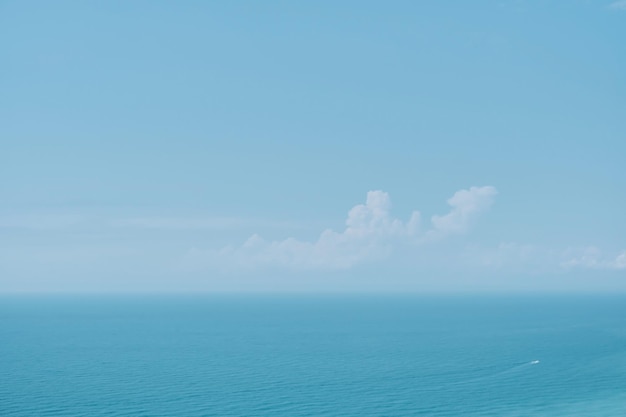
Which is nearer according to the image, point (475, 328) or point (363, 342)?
point (363, 342)

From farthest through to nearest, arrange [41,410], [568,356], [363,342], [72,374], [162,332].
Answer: [162,332]
[363,342]
[568,356]
[72,374]
[41,410]

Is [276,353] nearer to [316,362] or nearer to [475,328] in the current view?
[316,362]

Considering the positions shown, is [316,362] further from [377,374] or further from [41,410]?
[41,410]

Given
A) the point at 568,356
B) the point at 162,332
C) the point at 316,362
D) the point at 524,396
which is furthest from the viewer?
the point at 162,332

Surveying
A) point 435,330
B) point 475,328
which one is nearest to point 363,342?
point 435,330

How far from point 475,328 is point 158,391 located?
8655 cm

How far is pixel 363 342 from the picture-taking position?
101250 millimetres

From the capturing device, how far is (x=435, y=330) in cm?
12512

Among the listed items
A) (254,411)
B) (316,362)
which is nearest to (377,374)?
(316,362)

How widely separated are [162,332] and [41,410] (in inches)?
2748

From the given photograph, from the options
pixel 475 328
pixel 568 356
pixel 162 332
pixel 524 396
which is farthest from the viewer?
pixel 475 328

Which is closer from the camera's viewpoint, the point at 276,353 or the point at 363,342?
the point at 276,353

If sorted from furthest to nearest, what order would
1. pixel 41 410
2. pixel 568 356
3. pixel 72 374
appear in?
pixel 568 356
pixel 72 374
pixel 41 410

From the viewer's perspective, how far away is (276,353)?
87.1 metres
